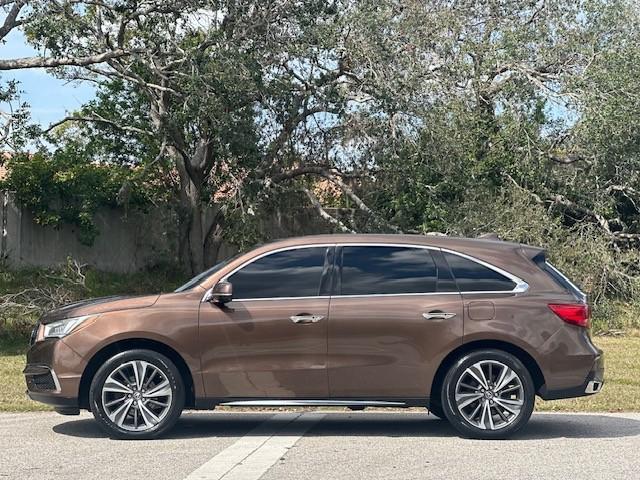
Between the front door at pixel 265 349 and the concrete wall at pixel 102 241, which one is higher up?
the concrete wall at pixel 102 241

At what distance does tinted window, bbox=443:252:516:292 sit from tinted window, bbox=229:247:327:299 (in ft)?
3.81

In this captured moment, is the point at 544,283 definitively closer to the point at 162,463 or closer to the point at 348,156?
the point at 162,463

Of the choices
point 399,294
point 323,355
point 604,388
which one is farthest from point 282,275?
point 604,388

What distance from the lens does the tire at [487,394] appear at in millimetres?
8484

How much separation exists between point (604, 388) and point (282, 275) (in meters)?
5.46

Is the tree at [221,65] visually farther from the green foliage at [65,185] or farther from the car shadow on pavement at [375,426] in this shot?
the car shadow on pavement at [375,426]

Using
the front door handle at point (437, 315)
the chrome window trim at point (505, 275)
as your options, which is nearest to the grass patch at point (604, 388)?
the chrome window trim at point (505, 275)

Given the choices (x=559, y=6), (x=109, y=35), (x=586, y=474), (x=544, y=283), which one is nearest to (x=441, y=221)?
(x=559, y=6)

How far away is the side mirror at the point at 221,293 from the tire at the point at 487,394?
6.49 ft

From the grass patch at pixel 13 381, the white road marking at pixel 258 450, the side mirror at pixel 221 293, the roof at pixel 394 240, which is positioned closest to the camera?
the white road marking at pixel 258 450

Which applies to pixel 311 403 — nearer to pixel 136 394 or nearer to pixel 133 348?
pixel 136 394

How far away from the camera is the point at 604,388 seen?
484 inches

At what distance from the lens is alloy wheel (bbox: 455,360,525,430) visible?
8.49 metres

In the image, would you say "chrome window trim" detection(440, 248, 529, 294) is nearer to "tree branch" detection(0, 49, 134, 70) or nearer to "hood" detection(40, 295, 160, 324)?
"hood" detection(40, 295, 160, 324)
